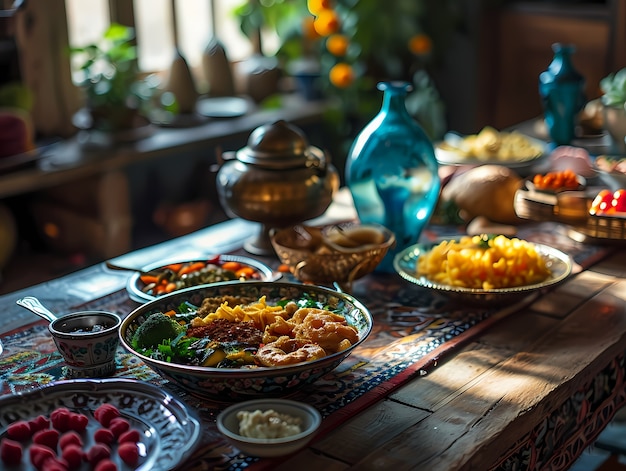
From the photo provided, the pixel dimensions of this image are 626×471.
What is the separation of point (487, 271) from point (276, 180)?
0.50 meters

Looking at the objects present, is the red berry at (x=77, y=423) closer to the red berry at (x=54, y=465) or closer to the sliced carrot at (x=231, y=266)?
the red berry at (x=54, y=465)

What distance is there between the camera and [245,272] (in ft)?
5.94

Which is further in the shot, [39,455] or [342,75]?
[342,75]

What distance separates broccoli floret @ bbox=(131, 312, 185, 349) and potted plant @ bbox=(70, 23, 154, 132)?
2.01 m

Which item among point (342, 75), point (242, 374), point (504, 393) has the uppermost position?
point (342, 75)

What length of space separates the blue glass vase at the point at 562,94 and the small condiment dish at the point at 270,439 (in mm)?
1783

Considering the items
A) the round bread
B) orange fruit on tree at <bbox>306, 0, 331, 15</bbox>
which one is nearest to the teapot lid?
the round bread

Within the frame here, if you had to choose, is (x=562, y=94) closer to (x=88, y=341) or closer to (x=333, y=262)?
(x=333, y=262)

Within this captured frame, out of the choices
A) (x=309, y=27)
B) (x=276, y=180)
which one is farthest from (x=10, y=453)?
(x=309, y=27)

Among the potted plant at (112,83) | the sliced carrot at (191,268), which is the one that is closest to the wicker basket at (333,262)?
the sliced carrot at (191,268)

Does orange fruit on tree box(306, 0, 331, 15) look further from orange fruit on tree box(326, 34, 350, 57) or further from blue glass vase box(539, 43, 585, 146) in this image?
blue glass vase box(539, 43, 585, 146)

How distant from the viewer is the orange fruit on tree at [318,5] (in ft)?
12.3

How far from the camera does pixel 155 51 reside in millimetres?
3887

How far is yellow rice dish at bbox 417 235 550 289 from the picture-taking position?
1.72m
